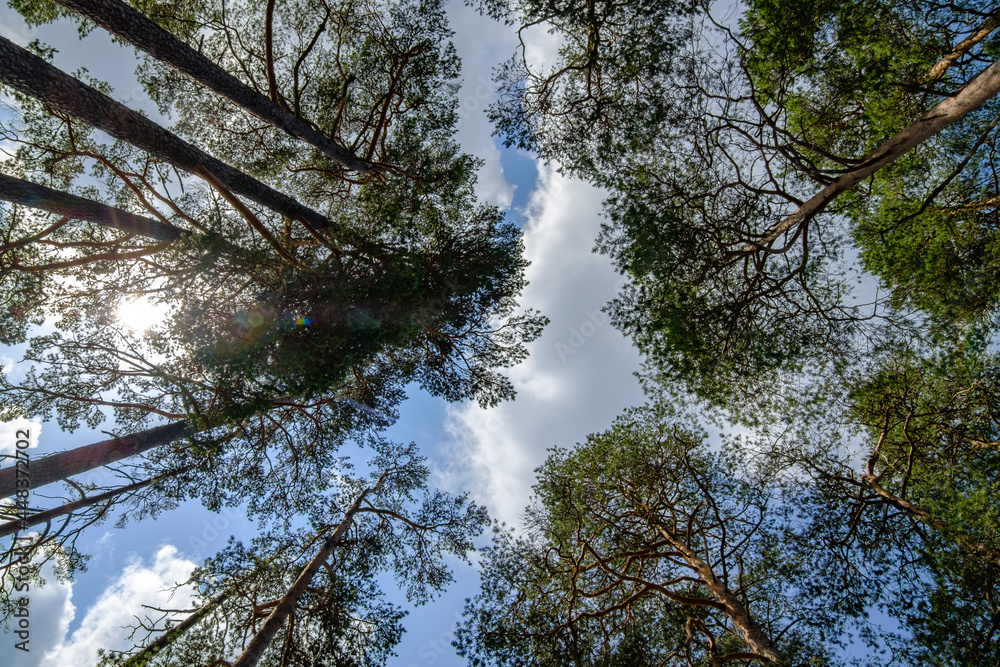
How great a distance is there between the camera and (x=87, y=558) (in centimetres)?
726

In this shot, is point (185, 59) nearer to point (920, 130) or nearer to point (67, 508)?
point (67, 508)

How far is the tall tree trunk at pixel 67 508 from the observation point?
6258mm

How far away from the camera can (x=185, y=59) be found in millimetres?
6277

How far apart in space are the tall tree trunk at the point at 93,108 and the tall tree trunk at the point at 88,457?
4513mm

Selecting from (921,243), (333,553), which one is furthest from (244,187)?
(921,243)

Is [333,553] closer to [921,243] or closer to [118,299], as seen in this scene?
[118,299]

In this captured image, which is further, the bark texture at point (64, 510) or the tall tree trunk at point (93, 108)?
the bark texture at point (64, 510)

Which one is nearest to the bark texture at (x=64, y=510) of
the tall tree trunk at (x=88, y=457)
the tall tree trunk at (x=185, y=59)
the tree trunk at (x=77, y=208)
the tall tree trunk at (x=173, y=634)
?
the tall tree trunk at (x=88, y=457)

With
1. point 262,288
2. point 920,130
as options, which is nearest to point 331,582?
point 262,288

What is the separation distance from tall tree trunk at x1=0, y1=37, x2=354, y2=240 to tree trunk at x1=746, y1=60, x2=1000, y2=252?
25.3 ft

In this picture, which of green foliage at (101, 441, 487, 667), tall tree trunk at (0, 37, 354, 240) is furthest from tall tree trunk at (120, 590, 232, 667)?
tall tree trunk at (0, 37, 354, 240)

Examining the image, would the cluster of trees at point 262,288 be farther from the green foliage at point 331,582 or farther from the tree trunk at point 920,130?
the tree trunk at point 920,130

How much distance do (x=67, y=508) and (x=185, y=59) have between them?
7589 millimetres

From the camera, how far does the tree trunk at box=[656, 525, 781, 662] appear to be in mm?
5652
